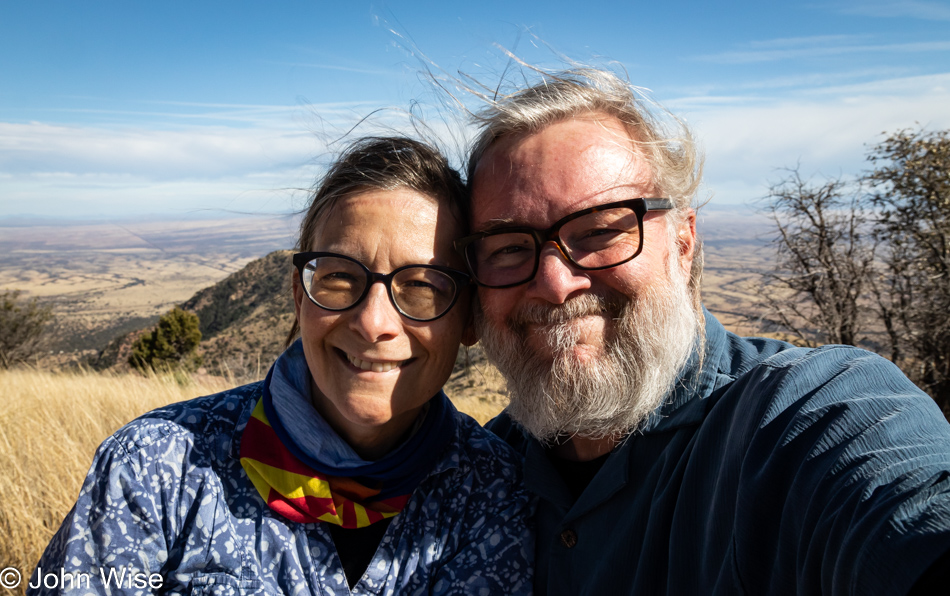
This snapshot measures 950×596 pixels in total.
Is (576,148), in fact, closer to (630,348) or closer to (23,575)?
(630,348)

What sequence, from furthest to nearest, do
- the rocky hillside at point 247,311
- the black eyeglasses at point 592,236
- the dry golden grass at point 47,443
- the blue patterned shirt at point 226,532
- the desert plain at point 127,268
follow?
the desert plain at point 127,268
the rocky hillside at point 247,311
the dry golden grass at point 47,443
the black eyeglasses at point 592,236
the blue patterned shirt at point 226,532

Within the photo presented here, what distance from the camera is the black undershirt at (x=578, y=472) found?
1.96m

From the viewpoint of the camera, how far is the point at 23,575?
290 cm

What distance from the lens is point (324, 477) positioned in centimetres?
176

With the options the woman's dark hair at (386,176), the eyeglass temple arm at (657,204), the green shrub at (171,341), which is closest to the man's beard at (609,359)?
the eyeglass temple arm at (657,204)

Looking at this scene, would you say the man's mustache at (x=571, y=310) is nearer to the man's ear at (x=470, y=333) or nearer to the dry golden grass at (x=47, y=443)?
the man's ear at (x=470, y=333)

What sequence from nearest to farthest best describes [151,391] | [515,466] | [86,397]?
[515,466] → [86,397] → [151,391]

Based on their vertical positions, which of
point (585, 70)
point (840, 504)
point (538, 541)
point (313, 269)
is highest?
point (585, 70)

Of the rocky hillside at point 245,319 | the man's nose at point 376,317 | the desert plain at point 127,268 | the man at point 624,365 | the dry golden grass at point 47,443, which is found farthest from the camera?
the desert plain at point 127,268

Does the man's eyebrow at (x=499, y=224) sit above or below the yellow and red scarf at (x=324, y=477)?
above

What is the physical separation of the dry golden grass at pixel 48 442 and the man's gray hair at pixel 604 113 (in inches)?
40.3

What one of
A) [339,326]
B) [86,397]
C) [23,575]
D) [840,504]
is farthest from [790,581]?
[86,397]

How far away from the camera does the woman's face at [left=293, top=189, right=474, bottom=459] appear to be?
5.58 feet

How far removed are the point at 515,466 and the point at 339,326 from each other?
32.6 inches
